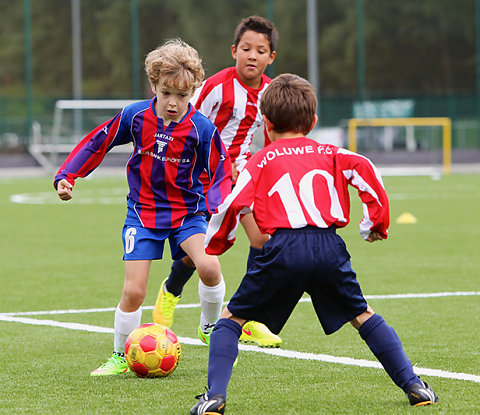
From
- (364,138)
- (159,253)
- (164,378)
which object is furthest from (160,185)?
(364,138)

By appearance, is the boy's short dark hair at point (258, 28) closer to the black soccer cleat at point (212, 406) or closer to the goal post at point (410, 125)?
the black soccer cleat at point (212, 406)

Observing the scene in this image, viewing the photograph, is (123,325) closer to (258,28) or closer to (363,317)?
Answer: (363,317)

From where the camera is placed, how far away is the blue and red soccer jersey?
17.1 feet

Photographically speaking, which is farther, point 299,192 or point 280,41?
point 280,41

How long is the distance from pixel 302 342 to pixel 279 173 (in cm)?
192

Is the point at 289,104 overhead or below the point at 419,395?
overhead

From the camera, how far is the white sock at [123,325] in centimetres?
516

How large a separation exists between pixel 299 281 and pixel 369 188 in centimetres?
48

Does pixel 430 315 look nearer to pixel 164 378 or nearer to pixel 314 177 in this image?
pixel 164 378

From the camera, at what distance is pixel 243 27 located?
21.2ft

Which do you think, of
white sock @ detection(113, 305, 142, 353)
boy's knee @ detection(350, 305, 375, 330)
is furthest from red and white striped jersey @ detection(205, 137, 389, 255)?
white sock @ detection(113, 305, 142, 353)

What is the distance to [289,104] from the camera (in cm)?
410

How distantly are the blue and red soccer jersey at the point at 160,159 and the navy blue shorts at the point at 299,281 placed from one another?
45.1 inches

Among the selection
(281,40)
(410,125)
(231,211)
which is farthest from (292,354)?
(281,40)
